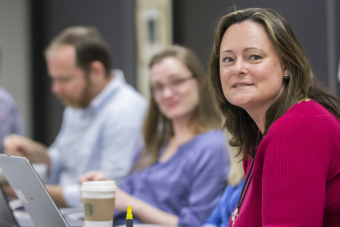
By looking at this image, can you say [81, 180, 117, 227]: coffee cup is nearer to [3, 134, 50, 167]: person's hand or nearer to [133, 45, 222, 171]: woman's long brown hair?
[133, 45, 222, 171]: woman's long brown hair

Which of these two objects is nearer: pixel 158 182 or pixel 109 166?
pixel 158 182

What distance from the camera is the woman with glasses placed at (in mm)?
1702

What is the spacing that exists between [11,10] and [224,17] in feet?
12.9

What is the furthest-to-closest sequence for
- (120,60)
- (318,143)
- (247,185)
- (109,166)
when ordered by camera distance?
(120,60) < (109,166) < (247,185) < (318,143)

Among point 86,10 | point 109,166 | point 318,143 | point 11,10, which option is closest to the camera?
point 318,143

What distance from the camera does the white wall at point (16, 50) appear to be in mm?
4367

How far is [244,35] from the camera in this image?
102 cm

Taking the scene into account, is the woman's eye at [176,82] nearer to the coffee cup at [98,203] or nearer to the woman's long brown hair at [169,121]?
the woman's long brown hair at [169,121]

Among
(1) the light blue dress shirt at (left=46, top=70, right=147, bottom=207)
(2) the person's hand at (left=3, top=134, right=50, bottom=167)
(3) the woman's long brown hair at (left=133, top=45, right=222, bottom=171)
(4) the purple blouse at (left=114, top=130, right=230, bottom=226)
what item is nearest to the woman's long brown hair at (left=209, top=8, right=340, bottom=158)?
(4) the purple blouse at (left=114, top=130, right=230, bottom=226)

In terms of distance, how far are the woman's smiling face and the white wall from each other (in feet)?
12.5

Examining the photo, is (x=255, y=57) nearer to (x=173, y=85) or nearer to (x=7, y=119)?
(x=173, y=85)

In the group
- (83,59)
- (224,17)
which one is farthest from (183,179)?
(83,59)

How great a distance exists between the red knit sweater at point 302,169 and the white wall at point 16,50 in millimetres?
3972

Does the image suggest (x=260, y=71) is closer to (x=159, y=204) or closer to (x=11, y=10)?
(x=159, y=204)
